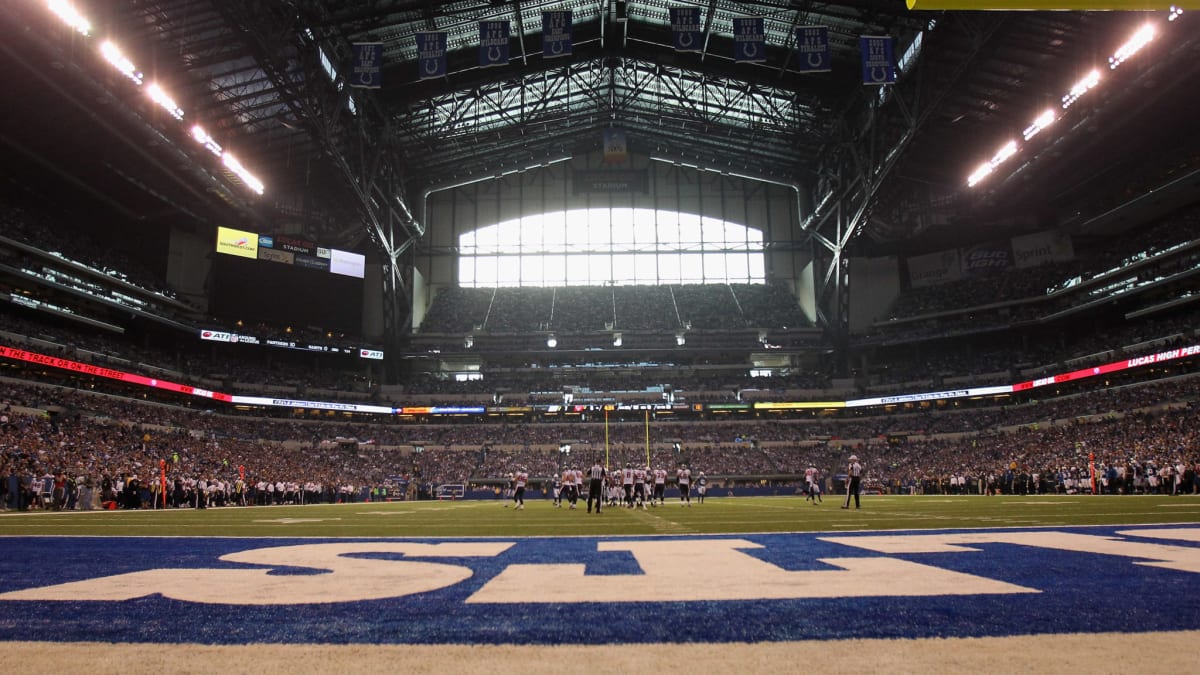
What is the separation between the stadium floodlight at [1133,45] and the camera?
101ft

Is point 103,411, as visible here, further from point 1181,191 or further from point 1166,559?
point 1181,191

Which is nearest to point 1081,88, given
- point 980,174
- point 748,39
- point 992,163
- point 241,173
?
point 992,163

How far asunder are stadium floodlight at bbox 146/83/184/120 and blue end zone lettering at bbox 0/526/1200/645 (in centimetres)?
3326

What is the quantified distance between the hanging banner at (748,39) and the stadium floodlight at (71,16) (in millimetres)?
27593

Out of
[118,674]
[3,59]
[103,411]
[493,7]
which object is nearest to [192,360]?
[103,411]

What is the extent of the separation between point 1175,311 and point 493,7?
44.9 metres

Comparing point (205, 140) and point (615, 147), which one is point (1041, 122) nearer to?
point (615, 147)

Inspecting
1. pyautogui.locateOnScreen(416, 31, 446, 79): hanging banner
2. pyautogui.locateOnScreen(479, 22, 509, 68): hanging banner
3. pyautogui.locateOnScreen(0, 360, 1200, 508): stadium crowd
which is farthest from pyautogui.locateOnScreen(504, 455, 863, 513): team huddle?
pyautogui.locateOnScreen(416, 31, 446, 79): hanging banner

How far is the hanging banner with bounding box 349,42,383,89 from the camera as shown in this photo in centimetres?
2991

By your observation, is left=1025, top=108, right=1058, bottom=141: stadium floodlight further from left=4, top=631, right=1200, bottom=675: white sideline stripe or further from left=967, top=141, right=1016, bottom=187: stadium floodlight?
left=4, top=631, right=1200, bottom=675: white sideline stripe

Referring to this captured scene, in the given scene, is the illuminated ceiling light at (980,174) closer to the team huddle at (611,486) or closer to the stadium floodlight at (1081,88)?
the stadium floodlight at (1081,88)

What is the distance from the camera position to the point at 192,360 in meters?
48.8

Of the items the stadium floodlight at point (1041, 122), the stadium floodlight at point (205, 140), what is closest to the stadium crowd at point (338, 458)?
the stadium floodlight at point (205, 140)

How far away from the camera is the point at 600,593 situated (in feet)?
13.1
